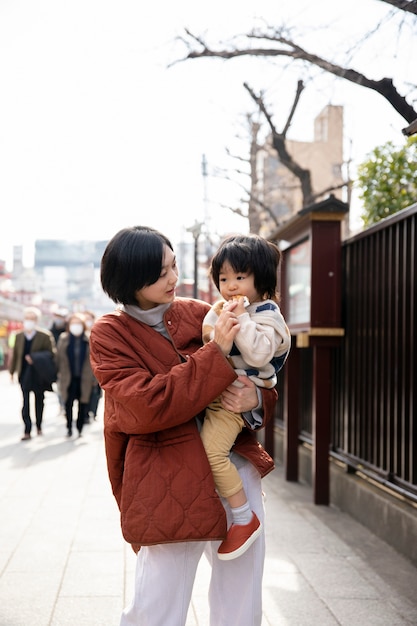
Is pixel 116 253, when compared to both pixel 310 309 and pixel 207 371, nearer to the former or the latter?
pixel 207 371

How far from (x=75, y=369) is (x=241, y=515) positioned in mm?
9527

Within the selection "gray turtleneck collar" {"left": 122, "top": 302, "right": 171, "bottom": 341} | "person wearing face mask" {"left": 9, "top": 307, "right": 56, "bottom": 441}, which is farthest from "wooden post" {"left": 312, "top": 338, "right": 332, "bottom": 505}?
"person wearing face mask" {"left": 9, "top": 307, "right": 56, "bottom": 441}

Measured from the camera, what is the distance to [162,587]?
2.64m

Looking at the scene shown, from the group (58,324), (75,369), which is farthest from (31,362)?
(58,324)

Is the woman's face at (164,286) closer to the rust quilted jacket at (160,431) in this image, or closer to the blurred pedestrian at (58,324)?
the rust quilted jacket at (160,431)

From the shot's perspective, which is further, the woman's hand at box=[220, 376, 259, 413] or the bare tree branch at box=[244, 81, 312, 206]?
the bare tree branch at box=[244, 81, 312, 206]

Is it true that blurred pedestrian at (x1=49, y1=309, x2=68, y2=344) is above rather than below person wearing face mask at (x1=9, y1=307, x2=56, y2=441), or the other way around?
above

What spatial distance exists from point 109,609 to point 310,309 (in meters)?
3.35

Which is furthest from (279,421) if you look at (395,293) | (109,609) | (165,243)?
(165,243)

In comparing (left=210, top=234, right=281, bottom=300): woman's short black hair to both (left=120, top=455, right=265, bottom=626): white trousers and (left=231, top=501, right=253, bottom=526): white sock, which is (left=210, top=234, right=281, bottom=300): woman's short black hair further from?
(left=231, top=501, right=253, bottom=526): white sock

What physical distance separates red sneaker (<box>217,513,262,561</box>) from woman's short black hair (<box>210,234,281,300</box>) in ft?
2.61

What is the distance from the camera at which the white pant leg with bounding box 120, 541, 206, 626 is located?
263 centimetres

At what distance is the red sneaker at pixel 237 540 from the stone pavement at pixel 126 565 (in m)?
1.59

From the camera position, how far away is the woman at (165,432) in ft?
8.37
